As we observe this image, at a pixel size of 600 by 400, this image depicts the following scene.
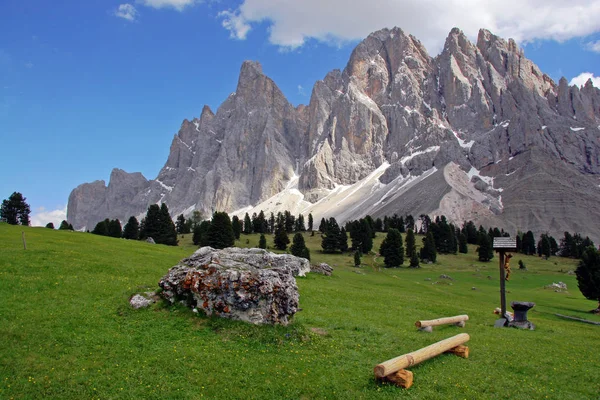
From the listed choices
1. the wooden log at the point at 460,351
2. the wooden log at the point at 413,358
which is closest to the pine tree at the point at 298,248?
the wooden log at the point at 460,351

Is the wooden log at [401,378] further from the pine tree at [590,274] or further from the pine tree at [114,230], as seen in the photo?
the pine tree at [114,230]

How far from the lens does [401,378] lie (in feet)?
43.6

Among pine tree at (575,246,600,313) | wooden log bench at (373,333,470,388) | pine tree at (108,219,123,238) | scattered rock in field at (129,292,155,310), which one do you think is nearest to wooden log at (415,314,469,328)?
wooden log bench at (373,333,470,388)

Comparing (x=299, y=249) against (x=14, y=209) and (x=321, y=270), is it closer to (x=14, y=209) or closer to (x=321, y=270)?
(x=321, y=270)

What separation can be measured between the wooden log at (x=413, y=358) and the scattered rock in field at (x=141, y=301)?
40.2 ft

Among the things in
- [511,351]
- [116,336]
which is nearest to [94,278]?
[116,336]

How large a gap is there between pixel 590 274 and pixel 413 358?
45.2 meters

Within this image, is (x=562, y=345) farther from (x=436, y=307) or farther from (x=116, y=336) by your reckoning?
(x=116, y=336)

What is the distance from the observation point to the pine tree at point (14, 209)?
280ft

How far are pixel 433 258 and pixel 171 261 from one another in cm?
7509

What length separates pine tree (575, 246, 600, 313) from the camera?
46188mm

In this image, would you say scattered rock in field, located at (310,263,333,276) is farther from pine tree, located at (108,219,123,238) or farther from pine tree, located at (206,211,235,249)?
pine tree, located at (108,219,123,238)

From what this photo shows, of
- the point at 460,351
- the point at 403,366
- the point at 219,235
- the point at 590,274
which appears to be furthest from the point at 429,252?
the point at 403,366

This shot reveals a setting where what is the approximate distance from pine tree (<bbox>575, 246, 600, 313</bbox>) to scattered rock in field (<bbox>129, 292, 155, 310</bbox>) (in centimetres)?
4806
